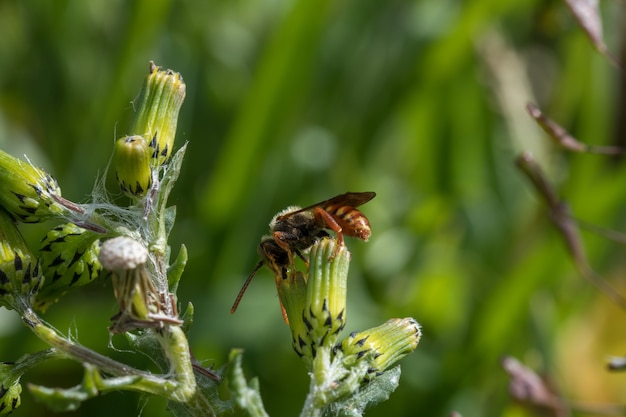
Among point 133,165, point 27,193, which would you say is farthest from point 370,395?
point 27,193

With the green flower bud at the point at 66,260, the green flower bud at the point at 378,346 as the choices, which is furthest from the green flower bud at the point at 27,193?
the green flower bud at the point at 378,346

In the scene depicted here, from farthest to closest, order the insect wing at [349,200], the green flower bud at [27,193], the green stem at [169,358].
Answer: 1. the insect wing at [349,200]
2. the green flower bud at [27,193]
3. the green stem at [169,358]

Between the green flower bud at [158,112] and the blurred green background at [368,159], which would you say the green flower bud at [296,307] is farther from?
the blurred green background at [368,159]

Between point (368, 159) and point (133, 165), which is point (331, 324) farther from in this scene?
A: point (368, 159)

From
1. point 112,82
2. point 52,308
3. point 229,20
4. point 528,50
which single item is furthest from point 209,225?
point 528,50

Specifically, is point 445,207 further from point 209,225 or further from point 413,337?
point 413,337

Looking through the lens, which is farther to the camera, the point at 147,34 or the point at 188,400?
the point at 147,34

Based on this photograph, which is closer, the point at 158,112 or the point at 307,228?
the point at 158,112
